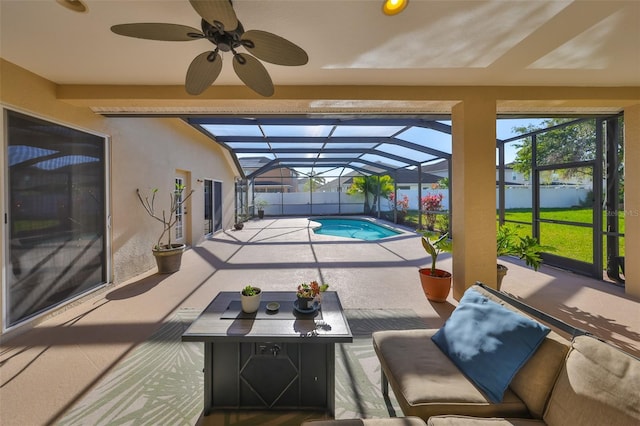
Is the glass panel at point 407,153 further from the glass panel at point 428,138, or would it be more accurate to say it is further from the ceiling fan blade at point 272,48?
the ceiling fan blade at point 272,48

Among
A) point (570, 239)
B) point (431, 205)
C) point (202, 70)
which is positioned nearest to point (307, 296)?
point (202, 70)

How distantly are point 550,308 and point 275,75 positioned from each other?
14.0 ft

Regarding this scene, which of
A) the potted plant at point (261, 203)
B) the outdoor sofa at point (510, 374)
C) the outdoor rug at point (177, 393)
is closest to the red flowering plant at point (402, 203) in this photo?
the potted plant at point (261, 203)

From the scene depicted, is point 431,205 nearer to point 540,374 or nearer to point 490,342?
point 490,342

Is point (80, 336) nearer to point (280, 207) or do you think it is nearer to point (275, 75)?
point (275, 75)

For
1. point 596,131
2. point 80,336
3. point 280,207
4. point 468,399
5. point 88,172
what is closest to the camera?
point 468,399

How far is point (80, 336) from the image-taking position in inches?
95.9

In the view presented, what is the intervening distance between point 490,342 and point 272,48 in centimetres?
217

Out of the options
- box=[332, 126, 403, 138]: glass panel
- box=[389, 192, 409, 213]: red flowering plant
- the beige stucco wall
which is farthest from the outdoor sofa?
box=[389, 192, 409, 213]: red flowering plant

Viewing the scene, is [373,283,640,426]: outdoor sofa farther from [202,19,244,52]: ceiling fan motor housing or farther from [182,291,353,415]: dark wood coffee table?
[202,19,244,52]: ceiling fan motor housing

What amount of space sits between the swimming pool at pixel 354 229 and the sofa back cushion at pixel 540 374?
23.8ft

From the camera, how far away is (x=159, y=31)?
1.41 meters

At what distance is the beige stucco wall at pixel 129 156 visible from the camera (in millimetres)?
2518

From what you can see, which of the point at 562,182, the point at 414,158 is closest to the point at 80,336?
the point at 562,182
